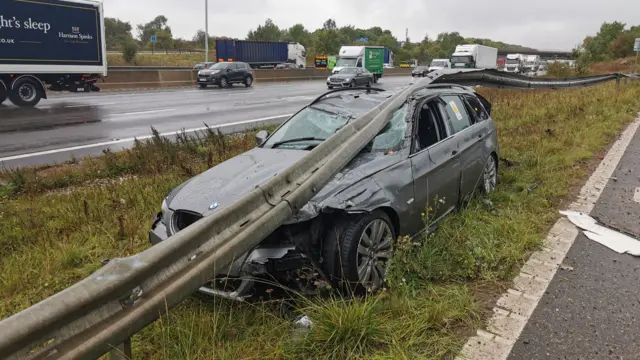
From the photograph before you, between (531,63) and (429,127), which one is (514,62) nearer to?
(531,63)

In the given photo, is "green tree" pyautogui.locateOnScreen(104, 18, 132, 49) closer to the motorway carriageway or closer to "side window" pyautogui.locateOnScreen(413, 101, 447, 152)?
the motorway carriageway

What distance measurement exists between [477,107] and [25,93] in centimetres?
1967

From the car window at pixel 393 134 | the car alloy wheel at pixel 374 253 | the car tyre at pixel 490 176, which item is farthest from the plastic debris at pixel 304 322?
the car tyre at pixel 490 176

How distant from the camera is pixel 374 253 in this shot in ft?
12.0

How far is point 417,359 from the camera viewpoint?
266 cm

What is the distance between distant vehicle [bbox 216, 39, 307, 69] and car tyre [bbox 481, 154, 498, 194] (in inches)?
1919

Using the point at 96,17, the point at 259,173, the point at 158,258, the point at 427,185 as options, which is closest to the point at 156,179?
the point at 259,173

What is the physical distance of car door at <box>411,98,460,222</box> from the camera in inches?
169

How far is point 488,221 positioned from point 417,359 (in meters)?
2.58

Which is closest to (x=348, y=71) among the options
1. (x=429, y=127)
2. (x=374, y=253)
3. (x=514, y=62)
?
(x=429, y=127)

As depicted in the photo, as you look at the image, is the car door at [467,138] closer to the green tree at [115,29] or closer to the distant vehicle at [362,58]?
the distant vehicle at [362,58]

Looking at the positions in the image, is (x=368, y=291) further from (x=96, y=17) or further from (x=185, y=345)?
(x=96, y=17)

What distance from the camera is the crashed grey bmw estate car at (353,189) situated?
334cm

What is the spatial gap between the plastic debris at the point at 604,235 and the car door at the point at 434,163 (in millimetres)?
1325
